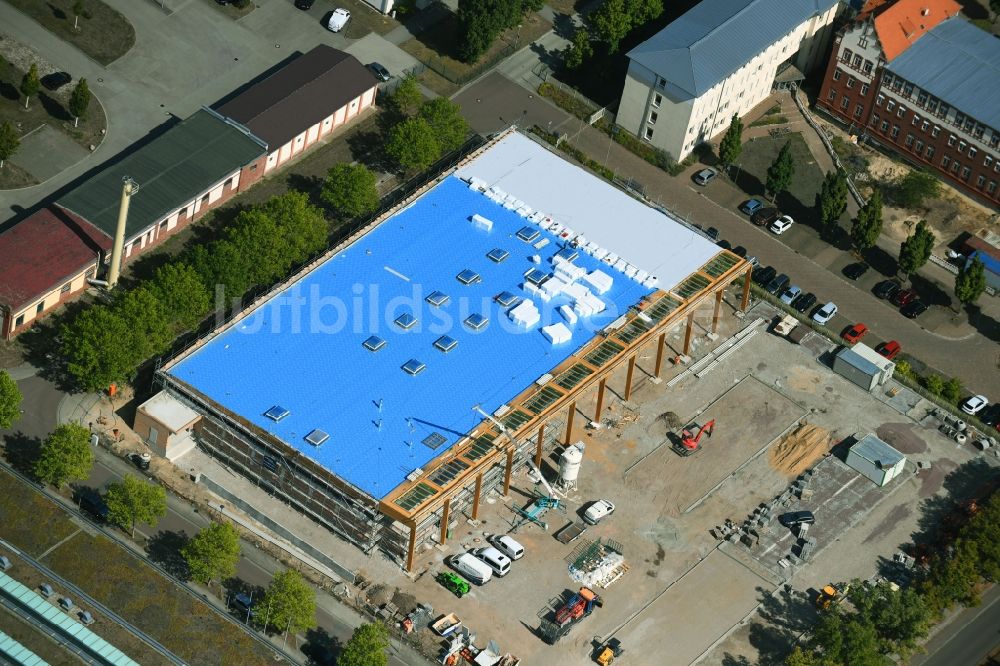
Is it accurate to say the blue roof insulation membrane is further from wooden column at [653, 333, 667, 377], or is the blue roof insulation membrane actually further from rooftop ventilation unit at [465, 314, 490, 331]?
wooden column at [653, 333, 667, 377]

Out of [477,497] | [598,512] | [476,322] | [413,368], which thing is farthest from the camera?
[476,322]

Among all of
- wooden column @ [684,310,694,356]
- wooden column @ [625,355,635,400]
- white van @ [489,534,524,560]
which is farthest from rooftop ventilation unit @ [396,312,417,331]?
wooden column @ [684,310,694,356]

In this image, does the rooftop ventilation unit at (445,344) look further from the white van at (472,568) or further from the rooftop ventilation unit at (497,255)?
the white van at (472,568)

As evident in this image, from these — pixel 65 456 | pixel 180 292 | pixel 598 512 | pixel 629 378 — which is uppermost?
pixel 180 292

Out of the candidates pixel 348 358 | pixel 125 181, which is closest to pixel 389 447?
pixel 348 358

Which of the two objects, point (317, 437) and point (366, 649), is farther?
point (317, 437)

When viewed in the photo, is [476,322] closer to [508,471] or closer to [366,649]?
[508,471]

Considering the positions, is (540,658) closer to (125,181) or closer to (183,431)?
(183,431)

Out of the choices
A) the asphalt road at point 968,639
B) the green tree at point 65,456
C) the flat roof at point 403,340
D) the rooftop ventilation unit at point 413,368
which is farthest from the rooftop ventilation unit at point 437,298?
the asphalt road at point 968,639

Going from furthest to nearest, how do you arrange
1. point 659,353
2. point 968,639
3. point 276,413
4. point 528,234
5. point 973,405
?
point 973,405 → point 528,234 → point 659,353 → point 968,639 → point 276,413

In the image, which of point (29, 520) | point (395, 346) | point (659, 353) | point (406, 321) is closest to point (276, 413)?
point (395, 346)
